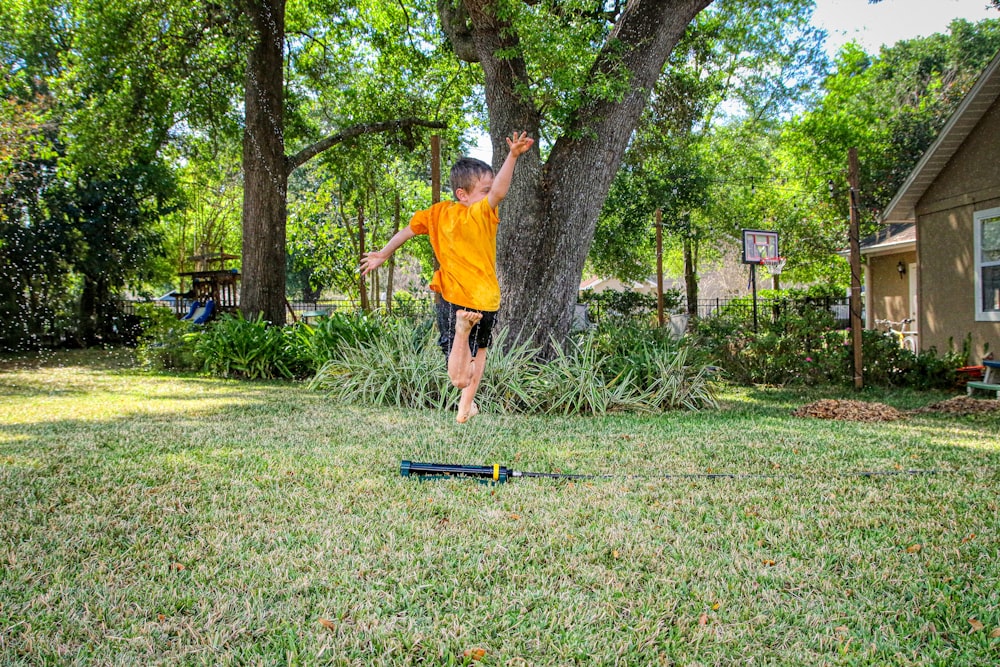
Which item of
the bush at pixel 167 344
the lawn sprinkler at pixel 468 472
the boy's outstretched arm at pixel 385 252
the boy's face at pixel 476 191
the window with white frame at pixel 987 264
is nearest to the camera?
the boy's face at pixel 476 191

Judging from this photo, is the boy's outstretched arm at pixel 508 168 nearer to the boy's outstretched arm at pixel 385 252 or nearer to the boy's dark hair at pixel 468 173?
the boy's dark hair at pixel 468 173

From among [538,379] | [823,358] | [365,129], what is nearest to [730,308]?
[823,358]

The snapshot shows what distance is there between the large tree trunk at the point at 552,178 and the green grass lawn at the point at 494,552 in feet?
9.68

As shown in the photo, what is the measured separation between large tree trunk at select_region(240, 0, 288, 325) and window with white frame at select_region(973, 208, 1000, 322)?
12.1 m

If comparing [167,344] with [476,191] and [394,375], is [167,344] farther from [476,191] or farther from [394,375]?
[476,191]

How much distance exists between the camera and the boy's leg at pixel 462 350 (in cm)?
390

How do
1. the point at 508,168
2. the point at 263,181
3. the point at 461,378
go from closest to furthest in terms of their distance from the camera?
the point at 508,168 → the point at 461,378 → the point at 263,181

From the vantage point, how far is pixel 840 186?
21.8 meters

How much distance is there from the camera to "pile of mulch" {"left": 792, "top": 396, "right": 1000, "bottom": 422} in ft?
23.8

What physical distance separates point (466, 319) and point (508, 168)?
85 centimetres

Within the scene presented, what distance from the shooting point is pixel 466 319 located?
3900 mm

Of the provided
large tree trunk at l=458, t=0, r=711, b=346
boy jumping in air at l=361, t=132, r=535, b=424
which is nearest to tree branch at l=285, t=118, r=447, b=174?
large tree trunk at l=458, t=0, r=711, b=346

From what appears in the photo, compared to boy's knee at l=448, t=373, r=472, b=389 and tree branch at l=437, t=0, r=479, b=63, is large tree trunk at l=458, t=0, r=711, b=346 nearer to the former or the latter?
tree branch at l=437, t=0, r=479, b=63

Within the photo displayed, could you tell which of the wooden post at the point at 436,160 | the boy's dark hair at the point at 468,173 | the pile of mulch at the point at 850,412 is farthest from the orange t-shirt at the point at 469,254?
the pile of mulch at the point at 850,412
